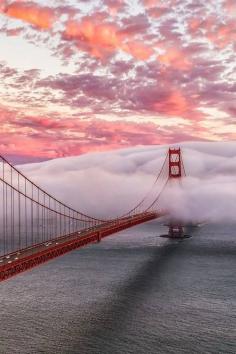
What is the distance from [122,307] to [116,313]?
238cm

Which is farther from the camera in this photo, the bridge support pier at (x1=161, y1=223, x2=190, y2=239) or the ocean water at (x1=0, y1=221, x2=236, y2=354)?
the bridge support pier at (x1=161, y1=223, x2=190, y2=239)

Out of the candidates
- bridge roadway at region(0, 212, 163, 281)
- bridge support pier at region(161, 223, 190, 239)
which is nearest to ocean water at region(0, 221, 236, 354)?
bridge roadway at region(0, 212, 163, 281)

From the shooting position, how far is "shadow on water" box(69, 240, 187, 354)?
118ft

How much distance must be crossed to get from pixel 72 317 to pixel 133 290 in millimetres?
13642

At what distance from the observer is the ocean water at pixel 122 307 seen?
119 feet

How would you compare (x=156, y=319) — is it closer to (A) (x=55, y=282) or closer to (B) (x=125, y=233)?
(A) (x=55, y=282)

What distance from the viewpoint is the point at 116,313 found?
1759 inches

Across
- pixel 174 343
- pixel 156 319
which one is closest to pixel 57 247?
pixel 156 319

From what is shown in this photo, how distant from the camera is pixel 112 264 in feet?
258

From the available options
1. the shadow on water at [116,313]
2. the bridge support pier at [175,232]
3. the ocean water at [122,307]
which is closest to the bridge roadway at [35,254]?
the ocean water at [122,307]

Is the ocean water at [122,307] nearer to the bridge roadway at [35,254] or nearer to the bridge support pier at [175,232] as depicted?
the bridge roadway at [35,254]

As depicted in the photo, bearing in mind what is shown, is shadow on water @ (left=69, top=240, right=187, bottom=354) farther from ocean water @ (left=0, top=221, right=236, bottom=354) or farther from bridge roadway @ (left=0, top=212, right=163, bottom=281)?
bridge roadway @ (left=0, top=212, right=163, bottom=281)

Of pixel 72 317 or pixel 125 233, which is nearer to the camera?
pixel 72 317

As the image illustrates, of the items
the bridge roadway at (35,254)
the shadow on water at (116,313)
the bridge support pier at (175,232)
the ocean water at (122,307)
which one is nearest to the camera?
the bridge roadway at (35,254)
